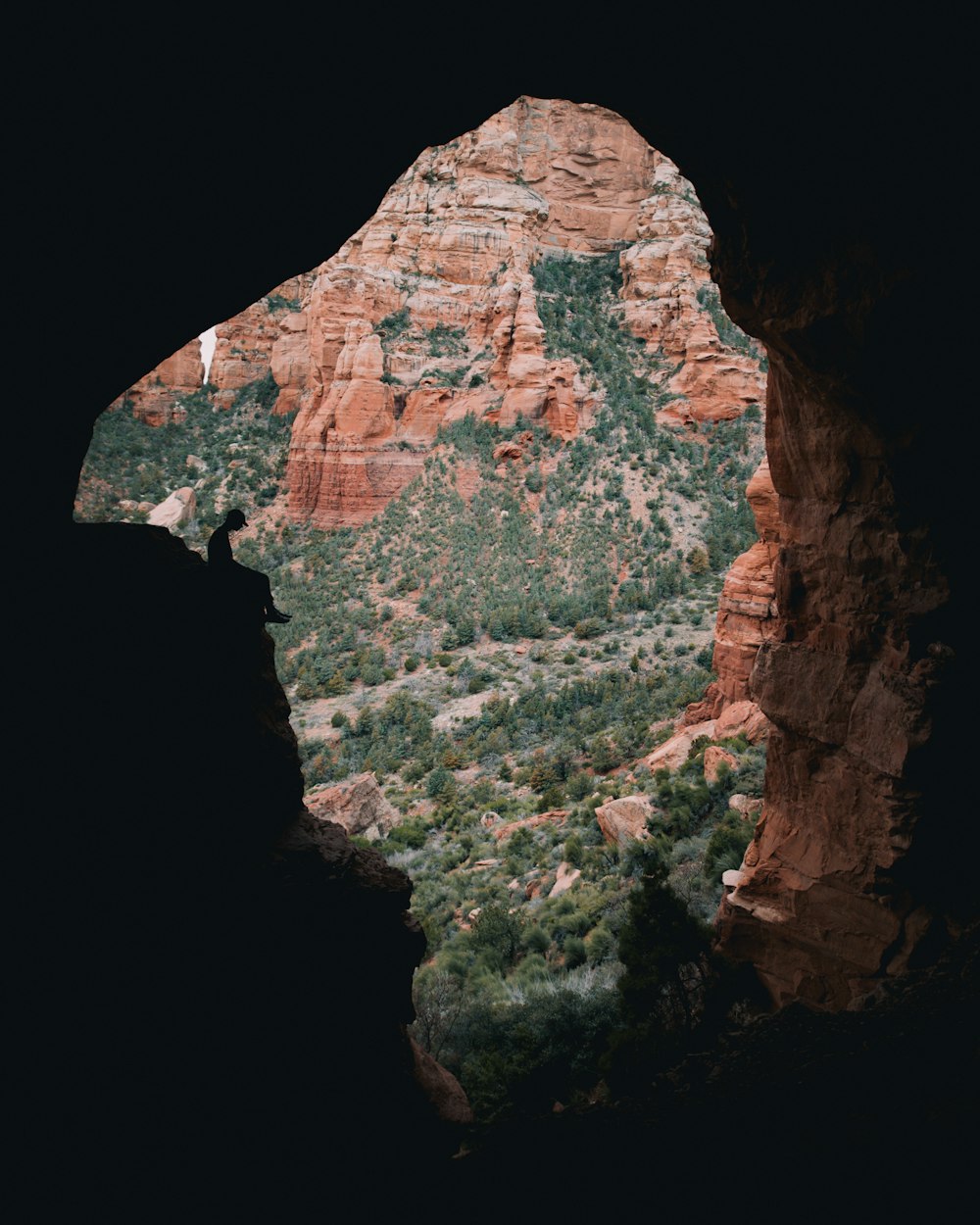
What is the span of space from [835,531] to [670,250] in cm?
4384

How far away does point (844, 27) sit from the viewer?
4.76m

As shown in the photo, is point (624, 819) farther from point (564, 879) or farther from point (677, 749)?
point (677, 749)

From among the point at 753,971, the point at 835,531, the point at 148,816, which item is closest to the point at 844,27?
the point at 835,531

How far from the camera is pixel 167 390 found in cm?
5203

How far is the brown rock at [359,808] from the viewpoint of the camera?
16672 mm

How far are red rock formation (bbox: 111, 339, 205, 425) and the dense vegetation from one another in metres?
1.57

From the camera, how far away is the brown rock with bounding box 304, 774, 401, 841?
16672 millimetres

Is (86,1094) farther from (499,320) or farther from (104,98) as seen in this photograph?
(499,320)

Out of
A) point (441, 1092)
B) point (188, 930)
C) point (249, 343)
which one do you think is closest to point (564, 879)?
point (441, 1092)

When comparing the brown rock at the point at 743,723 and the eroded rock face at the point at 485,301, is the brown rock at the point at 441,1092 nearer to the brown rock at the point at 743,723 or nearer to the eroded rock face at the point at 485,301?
the brown rock at the point at 743,723

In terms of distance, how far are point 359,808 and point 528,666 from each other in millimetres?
11005

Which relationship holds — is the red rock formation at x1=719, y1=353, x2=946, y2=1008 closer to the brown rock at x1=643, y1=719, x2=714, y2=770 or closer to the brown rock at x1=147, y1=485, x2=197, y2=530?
the brown rock at x1=643, y1=719, x2=714, y2=770

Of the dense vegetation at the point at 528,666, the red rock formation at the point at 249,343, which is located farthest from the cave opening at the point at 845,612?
the red rock formation at the point at 249,343

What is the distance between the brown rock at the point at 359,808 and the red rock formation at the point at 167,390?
42.9 m
